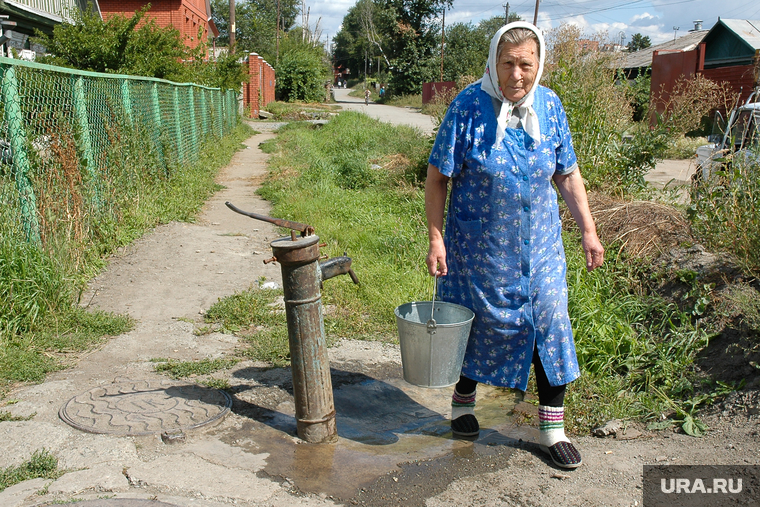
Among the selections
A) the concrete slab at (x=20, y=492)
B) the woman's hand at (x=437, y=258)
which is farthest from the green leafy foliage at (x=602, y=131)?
the concrete slab at (x=20, y=492)

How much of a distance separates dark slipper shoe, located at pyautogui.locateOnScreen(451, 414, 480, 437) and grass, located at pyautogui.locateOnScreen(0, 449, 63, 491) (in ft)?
5.71

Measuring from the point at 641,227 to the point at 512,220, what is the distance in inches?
104

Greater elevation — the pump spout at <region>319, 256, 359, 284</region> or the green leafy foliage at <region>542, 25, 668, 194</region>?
the green leafy foliage at <region>542, 25, 668, 194</region>

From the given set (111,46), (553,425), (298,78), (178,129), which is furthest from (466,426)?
(298,78)

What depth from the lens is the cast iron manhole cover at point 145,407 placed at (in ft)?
9.39

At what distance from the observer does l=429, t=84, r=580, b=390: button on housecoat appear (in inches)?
105

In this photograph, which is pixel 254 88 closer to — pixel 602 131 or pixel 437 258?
pixel 602 131

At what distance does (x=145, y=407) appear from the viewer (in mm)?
3066

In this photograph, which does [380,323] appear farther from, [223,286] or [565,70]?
[565,70]

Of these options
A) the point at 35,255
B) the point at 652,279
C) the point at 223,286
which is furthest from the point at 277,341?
the point at 652,279

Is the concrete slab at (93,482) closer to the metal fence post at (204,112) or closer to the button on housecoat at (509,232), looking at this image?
the button on housecoat at (509,232)

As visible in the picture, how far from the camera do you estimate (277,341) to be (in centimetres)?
403

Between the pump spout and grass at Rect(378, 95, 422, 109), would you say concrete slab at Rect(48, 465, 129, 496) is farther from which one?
grass at Rect(378, 95, 422, 109)

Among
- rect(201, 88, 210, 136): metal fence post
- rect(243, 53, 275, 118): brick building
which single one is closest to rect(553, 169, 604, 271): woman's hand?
rect(201, 88, 210, 136): metal fence post
